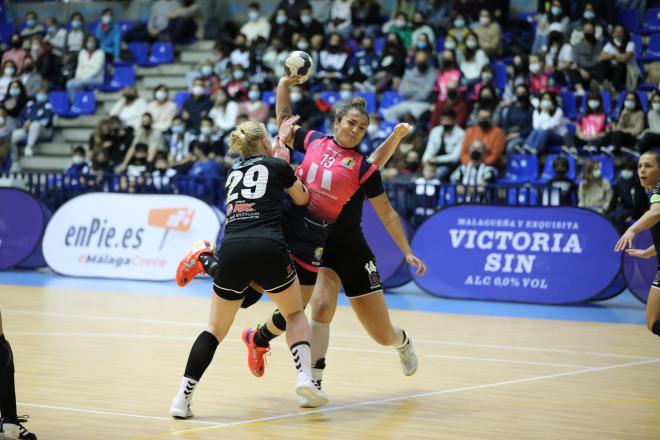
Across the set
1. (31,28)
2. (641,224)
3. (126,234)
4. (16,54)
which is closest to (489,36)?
(126,234)

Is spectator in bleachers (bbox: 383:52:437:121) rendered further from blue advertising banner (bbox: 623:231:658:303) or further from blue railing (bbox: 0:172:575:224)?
blue advertising banner (bbox: 623:231:658:303)

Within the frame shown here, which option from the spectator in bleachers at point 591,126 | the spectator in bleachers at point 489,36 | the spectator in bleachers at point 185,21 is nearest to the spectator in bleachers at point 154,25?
the spectator in bleachers at point 185,21

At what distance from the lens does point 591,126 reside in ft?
58.0

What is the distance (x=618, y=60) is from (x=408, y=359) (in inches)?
471

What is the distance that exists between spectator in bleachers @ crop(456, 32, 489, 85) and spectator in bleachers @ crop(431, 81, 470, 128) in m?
0.63

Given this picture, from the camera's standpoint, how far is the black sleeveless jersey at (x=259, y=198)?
271 inches

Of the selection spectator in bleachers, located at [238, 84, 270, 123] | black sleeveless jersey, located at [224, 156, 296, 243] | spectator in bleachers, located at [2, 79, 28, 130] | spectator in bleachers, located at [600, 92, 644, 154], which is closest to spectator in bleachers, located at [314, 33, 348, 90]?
spectator in bleachers, located at [238, 84, 270, 123]

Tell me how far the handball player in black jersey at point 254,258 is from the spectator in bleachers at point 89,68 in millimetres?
18614

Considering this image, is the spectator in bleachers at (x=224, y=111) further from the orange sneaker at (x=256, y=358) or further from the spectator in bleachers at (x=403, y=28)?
the orange sneaker at (x=256, y=358)

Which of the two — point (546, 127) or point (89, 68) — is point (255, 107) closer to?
point (546, 127)

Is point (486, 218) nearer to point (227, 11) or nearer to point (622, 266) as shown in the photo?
point (622, 266)

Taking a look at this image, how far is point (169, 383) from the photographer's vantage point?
321 inches

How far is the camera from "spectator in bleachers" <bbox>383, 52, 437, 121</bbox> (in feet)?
65.4

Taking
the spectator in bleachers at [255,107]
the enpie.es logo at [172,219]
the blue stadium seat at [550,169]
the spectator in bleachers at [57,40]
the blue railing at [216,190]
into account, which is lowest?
the enpie.es logo at [172,219]
